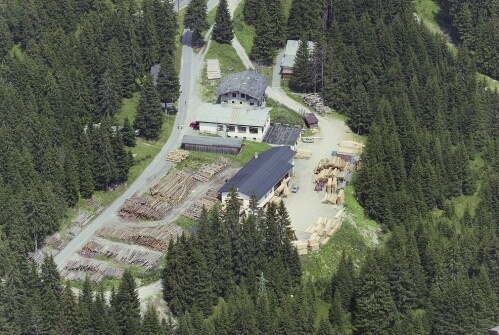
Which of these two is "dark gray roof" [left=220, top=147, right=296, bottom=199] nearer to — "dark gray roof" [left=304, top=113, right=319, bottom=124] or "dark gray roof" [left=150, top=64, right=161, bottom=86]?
"dark gray roof" [left=304, top=113, right=319, bottom=124]

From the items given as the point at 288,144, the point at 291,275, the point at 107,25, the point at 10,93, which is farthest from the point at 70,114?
the point at 291,275

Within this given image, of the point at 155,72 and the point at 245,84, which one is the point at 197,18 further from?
the point at 245,84

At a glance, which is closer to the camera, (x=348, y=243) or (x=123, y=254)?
(x=123, y=254)

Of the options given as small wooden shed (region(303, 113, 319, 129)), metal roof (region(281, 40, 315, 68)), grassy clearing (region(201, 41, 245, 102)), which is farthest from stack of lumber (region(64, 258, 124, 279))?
metal roof (region(281, 40, 315, 68))

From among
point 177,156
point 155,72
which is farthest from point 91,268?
point 155,72

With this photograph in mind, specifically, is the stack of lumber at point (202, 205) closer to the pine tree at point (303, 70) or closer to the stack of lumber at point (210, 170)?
the stack of lumber at point (210, 170)

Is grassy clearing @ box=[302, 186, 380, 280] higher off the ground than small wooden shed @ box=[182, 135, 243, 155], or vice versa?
small wooden shed @ box=[182, 135, 243, 155]
